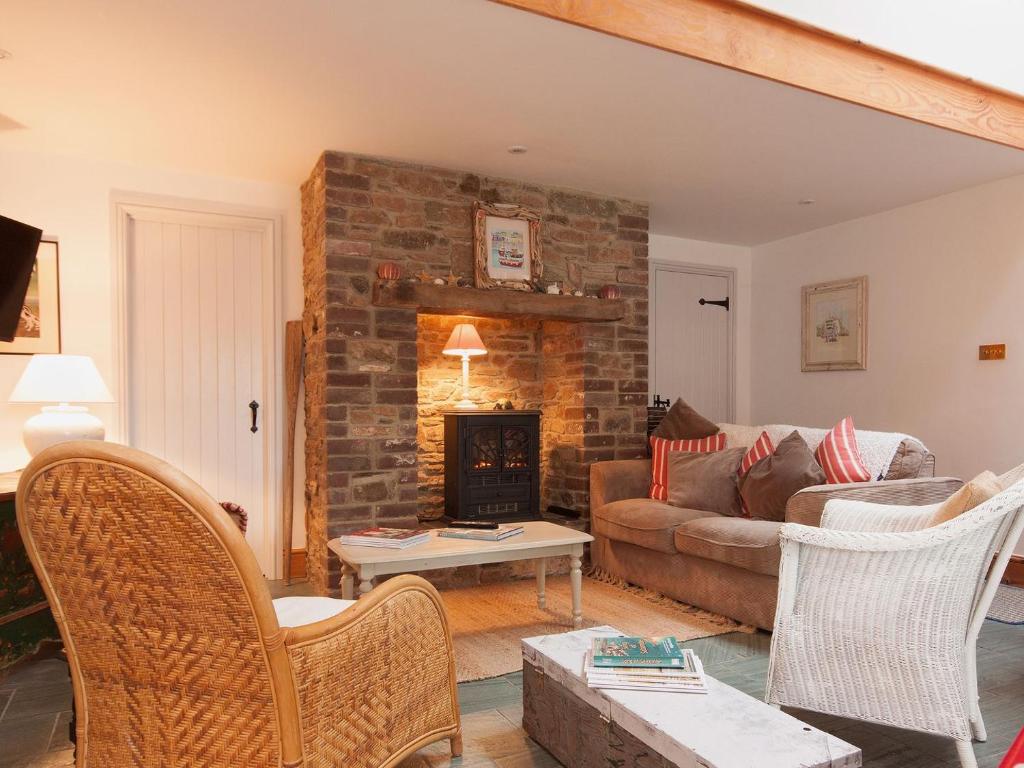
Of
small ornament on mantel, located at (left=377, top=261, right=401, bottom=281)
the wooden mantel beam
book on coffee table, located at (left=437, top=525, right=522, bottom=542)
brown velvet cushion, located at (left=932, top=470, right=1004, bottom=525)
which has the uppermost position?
the wooden mantel beam

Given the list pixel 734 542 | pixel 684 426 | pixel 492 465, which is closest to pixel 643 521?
pixel 734 542

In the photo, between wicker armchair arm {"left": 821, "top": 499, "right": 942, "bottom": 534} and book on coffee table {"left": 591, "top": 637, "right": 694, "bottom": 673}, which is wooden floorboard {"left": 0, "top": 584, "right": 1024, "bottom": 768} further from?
wicker armchair arm {"left": 821, "top": 499, "right": 942, "bottom": 534}

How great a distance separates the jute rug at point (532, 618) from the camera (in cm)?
289

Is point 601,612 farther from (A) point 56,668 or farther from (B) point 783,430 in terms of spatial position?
(A) point 56,668

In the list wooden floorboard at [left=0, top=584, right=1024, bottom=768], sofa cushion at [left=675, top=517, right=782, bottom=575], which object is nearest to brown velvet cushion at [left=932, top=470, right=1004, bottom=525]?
wooden floorboard at [left=0, top=584, right=1024, bottom=768]

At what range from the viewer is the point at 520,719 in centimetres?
231

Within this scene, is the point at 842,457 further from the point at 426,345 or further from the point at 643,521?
the point at 426,345

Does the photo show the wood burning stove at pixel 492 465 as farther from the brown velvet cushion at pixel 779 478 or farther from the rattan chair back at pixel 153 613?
the rattan chair back at pixel 153 613

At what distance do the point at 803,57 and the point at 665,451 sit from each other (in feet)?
7.37

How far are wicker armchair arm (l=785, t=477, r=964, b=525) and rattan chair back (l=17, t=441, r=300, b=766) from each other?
7.69ft

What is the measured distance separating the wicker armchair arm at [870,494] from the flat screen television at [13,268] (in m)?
3.62

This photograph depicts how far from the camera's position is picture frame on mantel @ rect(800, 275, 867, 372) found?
4910mm

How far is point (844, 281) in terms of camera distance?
504 cm

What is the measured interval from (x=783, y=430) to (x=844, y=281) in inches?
65.6
